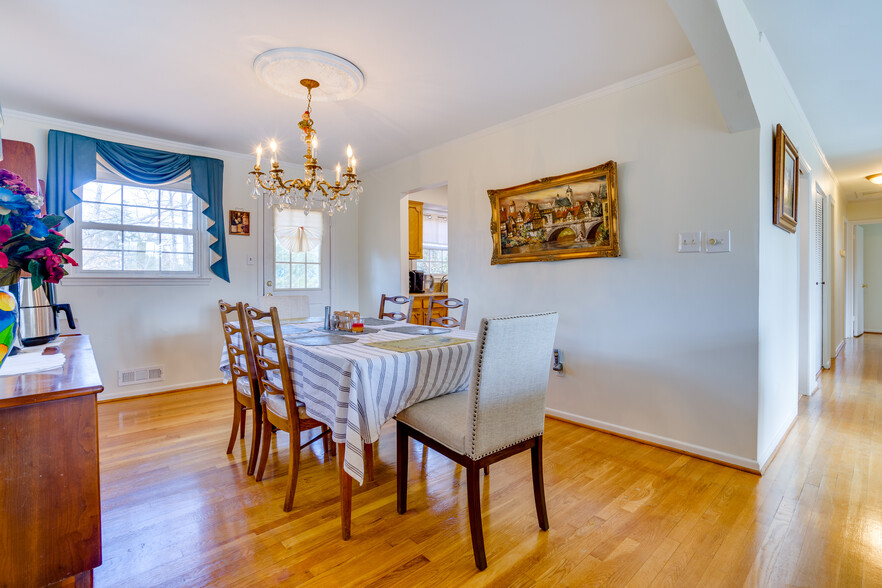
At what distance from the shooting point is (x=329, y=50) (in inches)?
90.4

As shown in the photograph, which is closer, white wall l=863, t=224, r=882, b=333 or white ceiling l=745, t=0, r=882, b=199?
white ceiling l=745, t=0, r=882, b=199

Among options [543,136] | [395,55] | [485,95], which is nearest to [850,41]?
[543,136]

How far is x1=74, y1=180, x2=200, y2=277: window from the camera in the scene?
3494 mm

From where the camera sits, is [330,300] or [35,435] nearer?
[35,435]

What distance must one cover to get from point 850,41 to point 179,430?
473 centimetres

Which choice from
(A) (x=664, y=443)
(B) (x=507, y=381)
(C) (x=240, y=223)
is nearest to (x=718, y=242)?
(A) (x=664, y=443)

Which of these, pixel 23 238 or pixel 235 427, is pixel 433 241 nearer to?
pixel 235 427

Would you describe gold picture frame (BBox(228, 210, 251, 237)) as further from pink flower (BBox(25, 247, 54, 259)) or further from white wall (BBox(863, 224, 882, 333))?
white wall (BBox(863, 224, 882, 333))

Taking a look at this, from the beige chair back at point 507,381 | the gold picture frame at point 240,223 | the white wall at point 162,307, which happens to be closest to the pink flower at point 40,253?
the beige chair back at point 507,381

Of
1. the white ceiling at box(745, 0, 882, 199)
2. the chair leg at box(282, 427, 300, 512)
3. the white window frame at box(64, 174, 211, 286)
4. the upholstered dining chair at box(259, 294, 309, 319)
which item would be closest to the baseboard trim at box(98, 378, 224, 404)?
the white window frame at box(64, 174, 211, 286)

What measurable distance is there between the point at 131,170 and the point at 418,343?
3229mm

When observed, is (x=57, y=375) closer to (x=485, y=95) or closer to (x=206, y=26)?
(x=206, y=26)

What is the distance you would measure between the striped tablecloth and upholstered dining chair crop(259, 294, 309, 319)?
1331 millimetres

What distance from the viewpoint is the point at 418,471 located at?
7.50 feet
